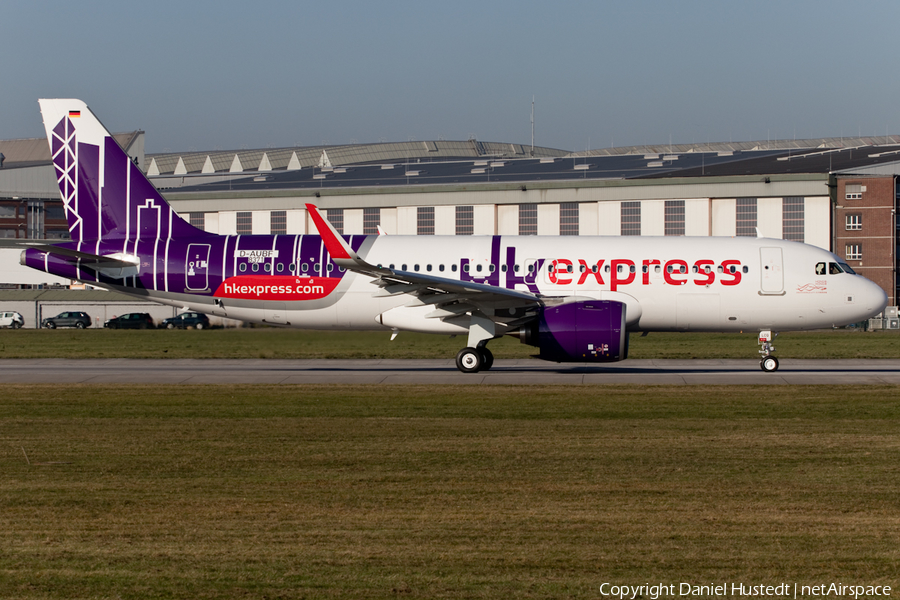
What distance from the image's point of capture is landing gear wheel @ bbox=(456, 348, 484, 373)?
28625 millimetres

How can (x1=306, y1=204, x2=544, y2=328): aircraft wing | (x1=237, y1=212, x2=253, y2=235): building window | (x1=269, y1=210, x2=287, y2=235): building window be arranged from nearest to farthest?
(x1=306, y1=204, x2=544, y2=328): aircraft wing < (x1=269, y1=210, x2=287, y2=235): building window < (x1=237, y1=212, x2=253, y2=235): building window

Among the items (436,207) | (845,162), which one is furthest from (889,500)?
(845,162)

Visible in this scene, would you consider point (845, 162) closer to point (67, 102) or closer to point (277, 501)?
point (67, 102)

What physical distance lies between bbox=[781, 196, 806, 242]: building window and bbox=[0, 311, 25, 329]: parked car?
55.3 m

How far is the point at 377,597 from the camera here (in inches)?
310

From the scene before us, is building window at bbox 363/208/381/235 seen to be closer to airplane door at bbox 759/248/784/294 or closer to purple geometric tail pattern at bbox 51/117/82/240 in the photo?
purple geometric tail pattern at bbox 51/117/82/240

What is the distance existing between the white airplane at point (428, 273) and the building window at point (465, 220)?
124 ft

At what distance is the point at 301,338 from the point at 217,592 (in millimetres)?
22493

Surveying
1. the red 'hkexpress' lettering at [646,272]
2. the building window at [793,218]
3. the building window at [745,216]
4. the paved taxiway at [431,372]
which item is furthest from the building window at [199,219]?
the red 'hkexpress' lettering at [646,272]

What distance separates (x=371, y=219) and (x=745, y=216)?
85.0ft

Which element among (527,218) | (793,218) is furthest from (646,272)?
(527,218)

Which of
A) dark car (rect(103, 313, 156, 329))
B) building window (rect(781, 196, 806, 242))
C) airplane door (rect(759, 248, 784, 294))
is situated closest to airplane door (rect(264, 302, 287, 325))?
airplane door (rect(759, 248, 784, 294))

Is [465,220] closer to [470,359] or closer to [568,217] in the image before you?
[568,217]

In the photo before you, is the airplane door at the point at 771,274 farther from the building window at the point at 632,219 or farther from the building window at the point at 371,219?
the building window at the point at 371,219
